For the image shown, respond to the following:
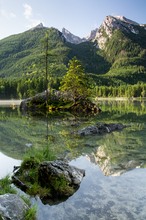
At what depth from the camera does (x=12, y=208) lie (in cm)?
868

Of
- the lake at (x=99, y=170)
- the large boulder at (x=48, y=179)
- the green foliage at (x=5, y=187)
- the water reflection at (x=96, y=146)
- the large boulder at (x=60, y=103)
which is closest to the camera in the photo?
the lake at (x=99, y=170)

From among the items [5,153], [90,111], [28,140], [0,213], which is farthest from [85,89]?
[0,213]

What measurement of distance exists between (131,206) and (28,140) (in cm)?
1489

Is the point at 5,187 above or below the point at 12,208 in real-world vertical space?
below

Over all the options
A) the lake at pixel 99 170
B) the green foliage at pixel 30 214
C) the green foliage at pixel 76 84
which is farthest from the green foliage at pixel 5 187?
the green foliage at pixel 76 84

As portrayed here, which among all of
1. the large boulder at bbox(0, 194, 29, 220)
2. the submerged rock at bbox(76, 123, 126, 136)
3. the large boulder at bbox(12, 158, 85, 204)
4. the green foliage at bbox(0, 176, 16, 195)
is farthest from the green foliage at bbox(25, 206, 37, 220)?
the submerged rock at bbox(76, 123, 126, 136)

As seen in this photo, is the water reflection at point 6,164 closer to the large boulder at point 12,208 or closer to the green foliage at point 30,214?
the large boulder at point 12,208

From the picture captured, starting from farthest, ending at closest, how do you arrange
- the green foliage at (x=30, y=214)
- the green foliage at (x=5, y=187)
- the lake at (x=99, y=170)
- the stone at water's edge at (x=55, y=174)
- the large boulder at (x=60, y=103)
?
the large boulder at (x=60, y=103)
the stone at water's edge at (x=55, y=174)
the green foliage at (x=5, y=187)
the lake at (x=99, y=170)
the green foliage at (x=30, y=214)

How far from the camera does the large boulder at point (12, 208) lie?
828 centimetres

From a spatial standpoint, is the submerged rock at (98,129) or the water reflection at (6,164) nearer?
the water reflection at (6,164)

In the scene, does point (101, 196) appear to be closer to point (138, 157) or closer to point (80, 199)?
point (80, 199)

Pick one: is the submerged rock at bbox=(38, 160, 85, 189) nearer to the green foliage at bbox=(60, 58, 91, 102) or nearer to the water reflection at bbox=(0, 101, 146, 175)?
the water reflection at bbox=(0, 101, 146, 175)

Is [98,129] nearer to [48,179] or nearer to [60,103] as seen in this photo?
[48,179]

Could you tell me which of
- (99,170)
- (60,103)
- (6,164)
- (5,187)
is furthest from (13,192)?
(60,103)
